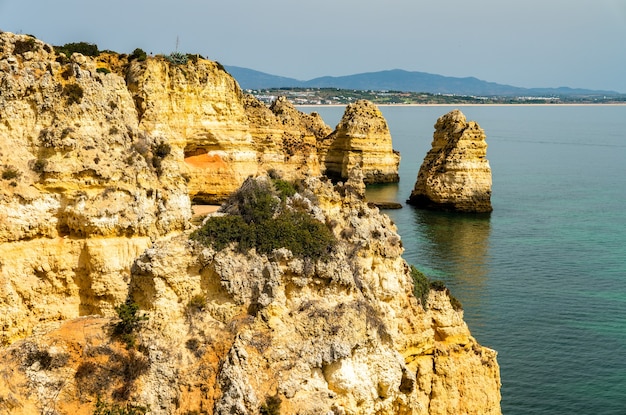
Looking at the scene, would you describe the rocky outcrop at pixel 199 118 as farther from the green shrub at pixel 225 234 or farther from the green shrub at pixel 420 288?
the green shrub at pixel 225 234

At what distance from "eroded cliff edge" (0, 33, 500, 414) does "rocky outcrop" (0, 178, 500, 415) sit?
0.10 feet

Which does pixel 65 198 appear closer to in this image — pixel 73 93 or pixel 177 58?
pixel 73 93

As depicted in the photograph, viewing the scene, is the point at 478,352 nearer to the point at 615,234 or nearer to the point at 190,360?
the point at 190,360

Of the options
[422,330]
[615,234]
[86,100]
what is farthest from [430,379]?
[615,234]

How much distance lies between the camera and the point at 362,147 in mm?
88062

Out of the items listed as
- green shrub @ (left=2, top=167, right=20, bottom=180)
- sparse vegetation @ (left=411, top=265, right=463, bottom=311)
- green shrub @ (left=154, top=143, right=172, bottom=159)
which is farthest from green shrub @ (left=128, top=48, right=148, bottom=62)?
sparse vegetation @ (left=411, top=265, right=463, bottom=311)

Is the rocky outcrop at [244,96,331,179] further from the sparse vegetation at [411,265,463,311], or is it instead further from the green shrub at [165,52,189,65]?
the sparse vegetation at [411,265,463,311]

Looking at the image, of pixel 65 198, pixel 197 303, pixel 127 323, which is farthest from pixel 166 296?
pixel 65 198

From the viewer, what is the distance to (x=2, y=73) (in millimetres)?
22828

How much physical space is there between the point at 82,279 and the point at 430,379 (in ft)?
36.6

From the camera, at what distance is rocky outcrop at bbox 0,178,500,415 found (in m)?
14.1

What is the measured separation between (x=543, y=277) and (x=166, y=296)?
1281 inches

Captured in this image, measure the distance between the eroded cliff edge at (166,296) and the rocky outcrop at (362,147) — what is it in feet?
205

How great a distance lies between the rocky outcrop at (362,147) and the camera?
87000 mm
